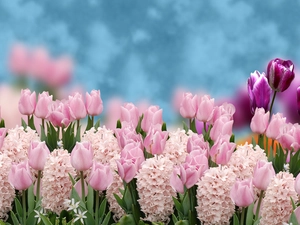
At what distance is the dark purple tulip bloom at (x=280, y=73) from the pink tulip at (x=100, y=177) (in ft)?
3.99

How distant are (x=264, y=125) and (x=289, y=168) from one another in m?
0.25

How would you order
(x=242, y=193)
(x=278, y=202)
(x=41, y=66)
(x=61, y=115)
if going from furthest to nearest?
(x=41, y=66)
(x=61, y=115)
(x=278, y=202)
(x=242, y=193)

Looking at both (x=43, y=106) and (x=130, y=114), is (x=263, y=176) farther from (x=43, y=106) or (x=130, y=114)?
(x=43, y=106)

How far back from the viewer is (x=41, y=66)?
4.63m

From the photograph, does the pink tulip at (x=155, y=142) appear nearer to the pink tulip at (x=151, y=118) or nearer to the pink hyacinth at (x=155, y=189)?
the pink hyacinth at (x=155, y=189)

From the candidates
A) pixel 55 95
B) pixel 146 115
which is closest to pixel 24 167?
pixel 146 115

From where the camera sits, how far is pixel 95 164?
2689 millimetres

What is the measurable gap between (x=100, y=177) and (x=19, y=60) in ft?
7.20

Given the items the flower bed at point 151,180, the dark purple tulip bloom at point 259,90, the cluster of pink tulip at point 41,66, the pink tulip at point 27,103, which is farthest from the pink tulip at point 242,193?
the cluster of pink tulip at point 41,66

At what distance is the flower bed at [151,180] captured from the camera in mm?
2664

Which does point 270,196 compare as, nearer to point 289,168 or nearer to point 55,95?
point 289,168

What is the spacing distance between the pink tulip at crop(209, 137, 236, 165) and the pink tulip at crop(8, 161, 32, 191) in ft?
2.43

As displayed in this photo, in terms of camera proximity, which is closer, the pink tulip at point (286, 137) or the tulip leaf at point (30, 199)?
the tulip leaf at point (30, 199)

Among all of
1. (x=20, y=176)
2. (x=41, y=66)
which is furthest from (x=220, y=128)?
(x=41, y=66)
